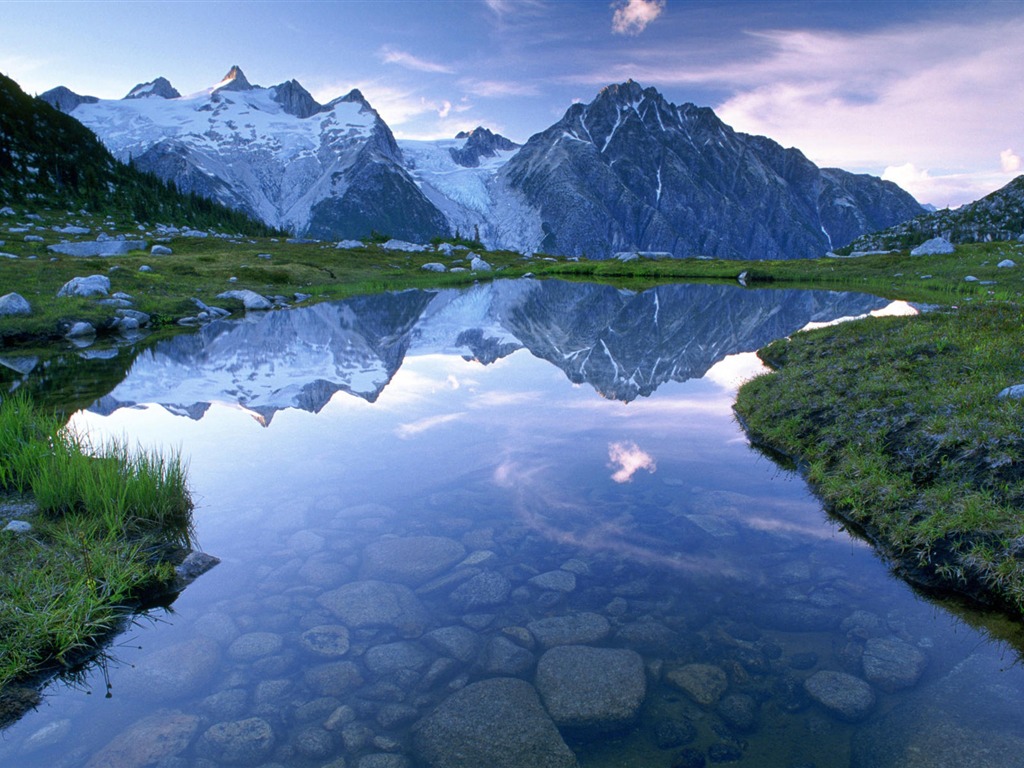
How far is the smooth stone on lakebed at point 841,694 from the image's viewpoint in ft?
20.6

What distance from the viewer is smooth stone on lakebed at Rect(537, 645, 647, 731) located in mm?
6227

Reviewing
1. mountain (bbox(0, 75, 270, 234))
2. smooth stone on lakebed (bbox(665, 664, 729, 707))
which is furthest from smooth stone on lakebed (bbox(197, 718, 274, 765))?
mountain (bbox(0, 75, 270, 234))

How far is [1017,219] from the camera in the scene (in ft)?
446

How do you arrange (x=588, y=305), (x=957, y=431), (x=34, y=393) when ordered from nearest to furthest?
(x=957, y=431) → (x=34, y=393) → (x=588, y=305)

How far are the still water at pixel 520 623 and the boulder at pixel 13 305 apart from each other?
19.0 m

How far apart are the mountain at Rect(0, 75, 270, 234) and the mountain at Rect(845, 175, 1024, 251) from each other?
149448mm

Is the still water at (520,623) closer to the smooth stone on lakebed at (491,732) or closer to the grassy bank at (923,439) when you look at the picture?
the smooth stone on lakebed at (491,732)

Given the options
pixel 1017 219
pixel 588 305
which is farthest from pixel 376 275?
pixel 1017 219

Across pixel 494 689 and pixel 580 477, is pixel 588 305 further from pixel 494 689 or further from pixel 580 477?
pixel 494 689

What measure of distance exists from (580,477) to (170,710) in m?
8.71

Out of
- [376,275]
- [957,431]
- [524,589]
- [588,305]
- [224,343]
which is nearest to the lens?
[524,589]

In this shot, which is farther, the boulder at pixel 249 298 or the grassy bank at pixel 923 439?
the boulder at pixel 249 298

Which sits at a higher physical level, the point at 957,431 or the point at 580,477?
the point at 957,431

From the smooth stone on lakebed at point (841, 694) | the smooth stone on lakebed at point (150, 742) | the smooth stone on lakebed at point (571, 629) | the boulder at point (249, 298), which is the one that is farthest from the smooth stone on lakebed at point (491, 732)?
the boulder at point (249, 298)
